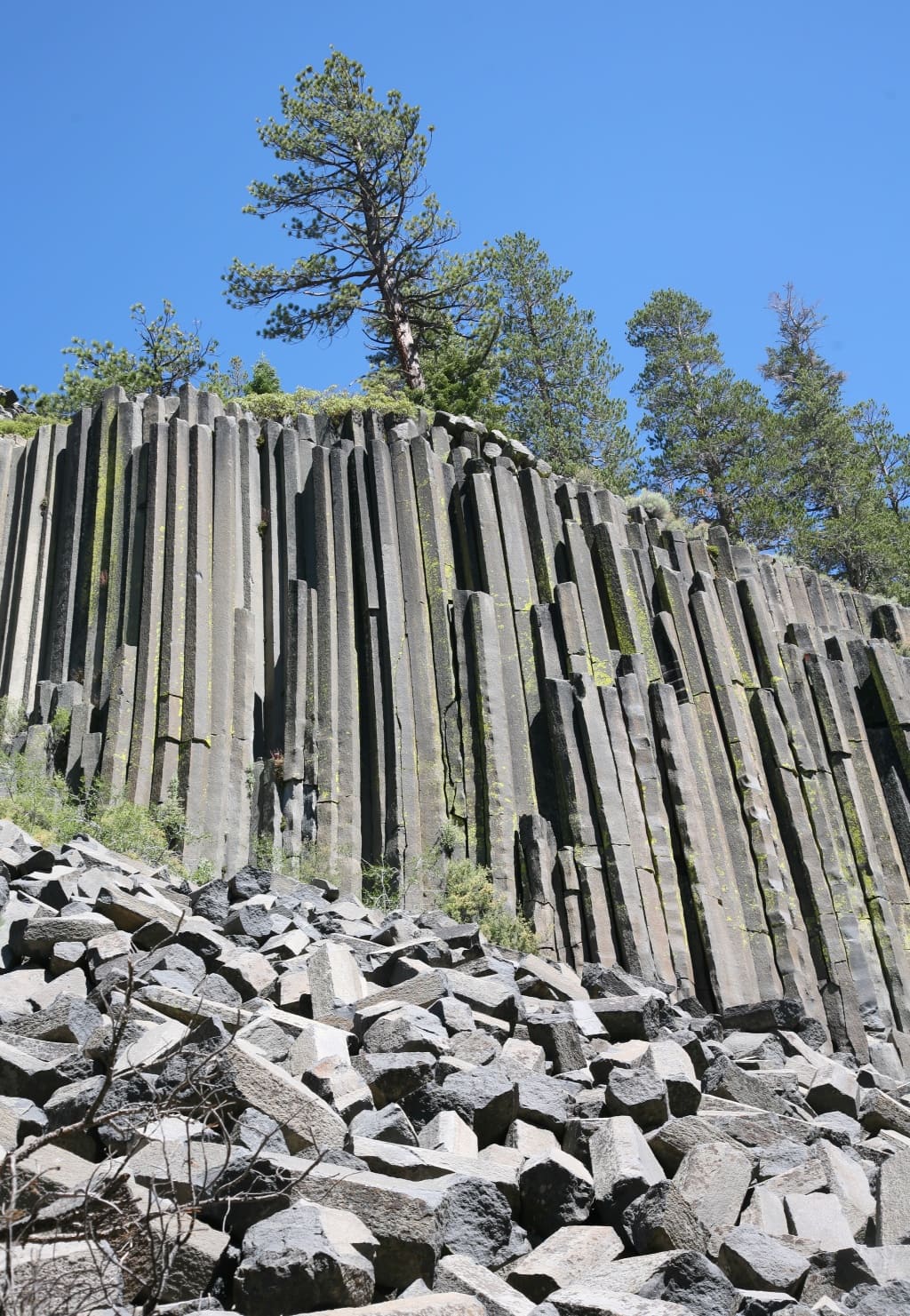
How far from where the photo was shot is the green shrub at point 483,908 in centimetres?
970

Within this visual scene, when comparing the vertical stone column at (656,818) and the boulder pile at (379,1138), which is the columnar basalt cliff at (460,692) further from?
the boulder pile at (379,1138)

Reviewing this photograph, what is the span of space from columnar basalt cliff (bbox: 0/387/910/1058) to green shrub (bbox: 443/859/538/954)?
182 millimetres

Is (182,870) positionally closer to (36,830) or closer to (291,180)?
(36,830)

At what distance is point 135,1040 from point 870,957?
350 inches

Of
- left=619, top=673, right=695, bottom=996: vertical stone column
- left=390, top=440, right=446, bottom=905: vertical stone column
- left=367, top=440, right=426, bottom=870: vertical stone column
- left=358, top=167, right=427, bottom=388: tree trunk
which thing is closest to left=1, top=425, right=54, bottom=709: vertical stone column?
left=367, top=440, right=426, bottom=870: vertical stone column

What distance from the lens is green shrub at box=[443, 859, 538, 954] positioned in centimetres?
970

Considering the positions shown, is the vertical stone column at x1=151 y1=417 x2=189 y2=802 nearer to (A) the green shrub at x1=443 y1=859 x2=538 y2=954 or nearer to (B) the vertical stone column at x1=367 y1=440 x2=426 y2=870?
(B) the vertical stone column at x1=367 y1=440 x2=426 y2=870

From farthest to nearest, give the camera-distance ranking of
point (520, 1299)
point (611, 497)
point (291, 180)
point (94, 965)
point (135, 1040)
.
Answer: point (291, 180), point (611, 497), point (94, 965), point (135, 1040), point (520, 1299)

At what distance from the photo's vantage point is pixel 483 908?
1001 cm

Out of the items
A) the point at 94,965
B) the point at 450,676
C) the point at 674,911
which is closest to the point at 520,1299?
the point at 94,965

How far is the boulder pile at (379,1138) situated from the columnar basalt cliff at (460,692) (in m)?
3.31

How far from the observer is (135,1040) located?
478 centimetres

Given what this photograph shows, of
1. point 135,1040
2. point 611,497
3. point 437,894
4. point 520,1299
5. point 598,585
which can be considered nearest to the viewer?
point 520,1299

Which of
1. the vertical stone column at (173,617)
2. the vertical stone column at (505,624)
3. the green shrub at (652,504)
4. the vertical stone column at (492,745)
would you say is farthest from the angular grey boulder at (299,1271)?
the green shrub at (652,504)
